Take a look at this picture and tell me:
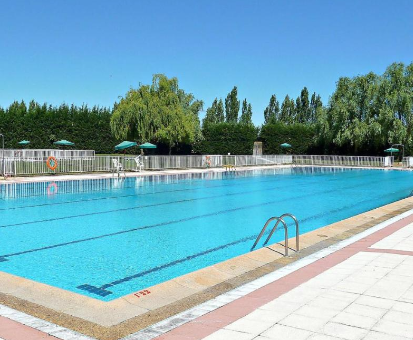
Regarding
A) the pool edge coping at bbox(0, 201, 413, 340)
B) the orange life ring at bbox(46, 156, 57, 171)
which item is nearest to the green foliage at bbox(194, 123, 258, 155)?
the orange life ring at bbox(46, 156, 57, 171)

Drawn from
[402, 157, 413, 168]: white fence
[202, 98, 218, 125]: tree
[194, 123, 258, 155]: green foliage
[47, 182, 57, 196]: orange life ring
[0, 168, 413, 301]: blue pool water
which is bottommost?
[0, 168, 413, 301]: blue pool water

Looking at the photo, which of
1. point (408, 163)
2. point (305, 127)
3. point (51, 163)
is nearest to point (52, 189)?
point (51, 163)

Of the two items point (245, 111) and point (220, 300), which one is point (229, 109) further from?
point (220, 300)

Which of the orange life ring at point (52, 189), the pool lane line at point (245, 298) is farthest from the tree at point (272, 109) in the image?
the pool lane line at point (245, 298)

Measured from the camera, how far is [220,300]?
4660 mm

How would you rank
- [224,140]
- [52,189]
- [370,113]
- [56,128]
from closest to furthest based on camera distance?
[52,189] < [56,128] < [370,113] < [224,140]

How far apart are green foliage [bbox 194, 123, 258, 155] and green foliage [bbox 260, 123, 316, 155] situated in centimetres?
209

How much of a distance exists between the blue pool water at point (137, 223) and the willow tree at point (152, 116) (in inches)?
362

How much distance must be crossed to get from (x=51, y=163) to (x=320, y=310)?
19.9 metres

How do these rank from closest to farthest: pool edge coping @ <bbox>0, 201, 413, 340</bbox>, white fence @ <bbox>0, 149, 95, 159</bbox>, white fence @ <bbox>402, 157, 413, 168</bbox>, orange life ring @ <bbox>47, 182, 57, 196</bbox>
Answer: pool edge coping @ <bbox>0, 201, 413, 340</bbox>, orange life ring @ <bbox>47, 182, 57, 196</bbox>, white fence @ <bbox>0, 149, 95, 159</bbox>, white fence @ <bbox>402, 157, 413, 168</bbox>

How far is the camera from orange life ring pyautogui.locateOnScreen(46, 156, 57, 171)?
71.4 feet

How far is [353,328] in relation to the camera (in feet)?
12.3

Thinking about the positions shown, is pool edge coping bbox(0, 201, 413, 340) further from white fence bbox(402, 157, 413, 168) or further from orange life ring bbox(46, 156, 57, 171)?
white fence bbox(402, 157, 413, 168)

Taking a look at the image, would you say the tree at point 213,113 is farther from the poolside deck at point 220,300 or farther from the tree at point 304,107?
the poolside deck at point 220,300
